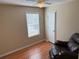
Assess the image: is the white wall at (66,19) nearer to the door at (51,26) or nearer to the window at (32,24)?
the door at (51,26)

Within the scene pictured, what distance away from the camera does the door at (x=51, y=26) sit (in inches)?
198

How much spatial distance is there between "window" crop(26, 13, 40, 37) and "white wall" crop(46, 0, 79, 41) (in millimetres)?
1169

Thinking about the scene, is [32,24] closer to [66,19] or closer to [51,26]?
[51,26]

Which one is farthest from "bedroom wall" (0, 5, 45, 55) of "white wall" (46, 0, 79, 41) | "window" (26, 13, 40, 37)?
"white wall" (46, 0, 79, 41)

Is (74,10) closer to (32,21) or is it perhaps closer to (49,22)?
(49,22)

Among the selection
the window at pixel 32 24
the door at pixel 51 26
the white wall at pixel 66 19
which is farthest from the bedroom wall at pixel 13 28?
the white wall at pixel 66 19

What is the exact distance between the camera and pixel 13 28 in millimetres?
4184

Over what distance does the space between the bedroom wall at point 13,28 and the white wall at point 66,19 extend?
1.58 meters

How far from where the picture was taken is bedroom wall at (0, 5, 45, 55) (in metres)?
3.83

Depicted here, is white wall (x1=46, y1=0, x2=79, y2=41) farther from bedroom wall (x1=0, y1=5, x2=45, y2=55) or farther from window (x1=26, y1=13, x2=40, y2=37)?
bedroom wall (x1=0, y1=5, x2=45, y2=55)

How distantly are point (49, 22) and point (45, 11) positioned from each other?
2.57ft

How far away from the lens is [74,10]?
3.89m

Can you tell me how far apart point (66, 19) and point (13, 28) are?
8.60 ft

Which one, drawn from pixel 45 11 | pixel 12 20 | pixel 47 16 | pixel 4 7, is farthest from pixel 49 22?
pixel 4 7
